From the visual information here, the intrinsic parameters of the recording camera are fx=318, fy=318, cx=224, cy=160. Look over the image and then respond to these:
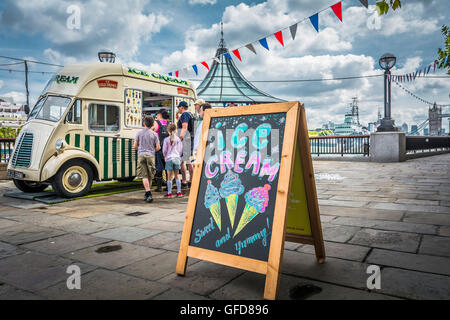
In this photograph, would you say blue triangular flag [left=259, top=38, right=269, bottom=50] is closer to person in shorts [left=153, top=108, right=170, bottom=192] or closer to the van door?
person in shorts [left=153, top=108, right=170, bottom=192]

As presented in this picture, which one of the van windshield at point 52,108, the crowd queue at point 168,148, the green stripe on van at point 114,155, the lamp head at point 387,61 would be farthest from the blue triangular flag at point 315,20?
the lamp head at point 387,61

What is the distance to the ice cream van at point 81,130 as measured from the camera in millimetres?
6547

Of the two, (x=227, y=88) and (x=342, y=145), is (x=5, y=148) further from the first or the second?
(x=227, y=88)

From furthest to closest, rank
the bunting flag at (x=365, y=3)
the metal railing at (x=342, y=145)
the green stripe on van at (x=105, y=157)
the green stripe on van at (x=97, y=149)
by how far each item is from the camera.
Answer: the metal railing at (x=342, y=145), the green stripe on van at (x=105, y=157), the green stripe on van at (x=97, y=149), the bunting flag at (x=365, y=3)

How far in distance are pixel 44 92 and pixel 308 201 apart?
6760 millimetres

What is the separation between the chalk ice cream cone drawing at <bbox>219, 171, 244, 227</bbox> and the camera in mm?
2691

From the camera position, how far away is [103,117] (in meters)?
7.55

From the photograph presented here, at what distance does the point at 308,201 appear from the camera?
2.96 metres

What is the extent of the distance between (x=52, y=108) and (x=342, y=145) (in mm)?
14000

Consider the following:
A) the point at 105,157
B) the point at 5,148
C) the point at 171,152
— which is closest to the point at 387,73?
the point at 171,152

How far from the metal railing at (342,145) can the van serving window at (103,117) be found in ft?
38.1

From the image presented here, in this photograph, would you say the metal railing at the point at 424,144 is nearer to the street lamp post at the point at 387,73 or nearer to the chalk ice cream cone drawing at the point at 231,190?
the street lamp post at the point at 387,73

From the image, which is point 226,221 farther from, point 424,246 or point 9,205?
point 9,205
